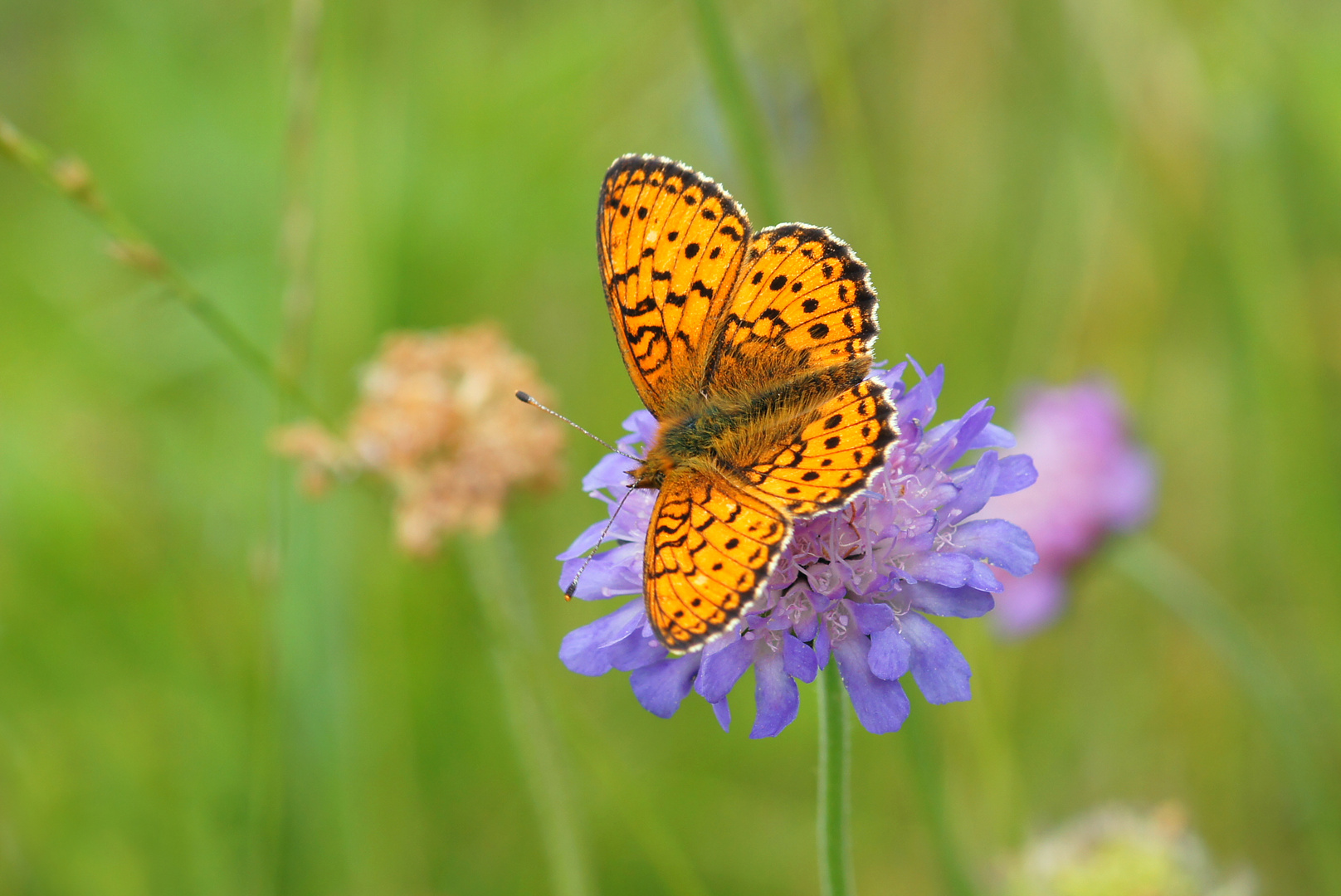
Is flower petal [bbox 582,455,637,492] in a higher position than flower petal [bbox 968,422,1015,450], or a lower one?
higher

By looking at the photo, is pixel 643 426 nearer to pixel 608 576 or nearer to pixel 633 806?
pixel 608 576

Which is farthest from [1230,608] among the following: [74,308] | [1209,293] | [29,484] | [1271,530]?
[74,308]

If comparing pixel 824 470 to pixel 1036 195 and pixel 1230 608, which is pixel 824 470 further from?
pixel 1036 195

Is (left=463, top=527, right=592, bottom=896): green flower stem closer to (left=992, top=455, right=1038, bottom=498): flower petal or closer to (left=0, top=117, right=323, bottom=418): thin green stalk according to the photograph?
(left=0, top=117, right=323, bottom=418): thin green stalk

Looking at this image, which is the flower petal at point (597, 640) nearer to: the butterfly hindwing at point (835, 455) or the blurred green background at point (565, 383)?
the butterfly hindwing at point (835, 455)

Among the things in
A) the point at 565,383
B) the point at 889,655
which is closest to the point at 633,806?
the point at 889,655

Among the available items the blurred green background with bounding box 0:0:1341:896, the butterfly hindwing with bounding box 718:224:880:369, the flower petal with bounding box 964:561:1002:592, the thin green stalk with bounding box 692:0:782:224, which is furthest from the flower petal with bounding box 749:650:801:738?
the thin green stalk with bounding box 692:0:782:224

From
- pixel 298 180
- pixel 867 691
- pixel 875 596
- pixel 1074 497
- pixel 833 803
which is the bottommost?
pixel 833 803
